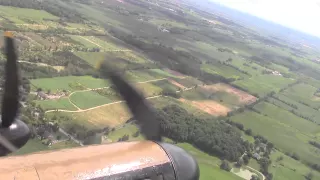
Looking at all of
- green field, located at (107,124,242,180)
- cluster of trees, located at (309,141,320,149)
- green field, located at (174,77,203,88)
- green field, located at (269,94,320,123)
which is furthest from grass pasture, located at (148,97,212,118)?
green field, located at (269,94,320,123)

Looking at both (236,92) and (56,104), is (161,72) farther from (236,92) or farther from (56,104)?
(56,104)

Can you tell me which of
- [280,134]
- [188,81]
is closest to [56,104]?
[188,81]

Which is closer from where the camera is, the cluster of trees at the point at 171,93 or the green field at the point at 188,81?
the cluster of trees at the point at 171,93

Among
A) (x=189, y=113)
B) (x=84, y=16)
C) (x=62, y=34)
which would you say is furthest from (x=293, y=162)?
(x=84, y=16)

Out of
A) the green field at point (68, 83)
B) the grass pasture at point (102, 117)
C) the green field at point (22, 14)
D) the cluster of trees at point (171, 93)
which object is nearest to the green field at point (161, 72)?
the cluster of trees at point (171, 93)

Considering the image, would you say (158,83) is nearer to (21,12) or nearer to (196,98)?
(196,98)

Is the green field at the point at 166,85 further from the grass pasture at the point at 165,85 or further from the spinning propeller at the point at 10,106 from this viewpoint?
the spinning propeller at the point at 10,106

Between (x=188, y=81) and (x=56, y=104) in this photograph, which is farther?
(x=188, y=81)
